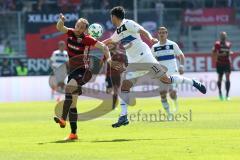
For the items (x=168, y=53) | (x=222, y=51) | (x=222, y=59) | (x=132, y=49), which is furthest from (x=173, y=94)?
(x=222, y=59)

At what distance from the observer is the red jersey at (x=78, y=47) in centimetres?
1517

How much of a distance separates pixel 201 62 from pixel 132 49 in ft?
72.3

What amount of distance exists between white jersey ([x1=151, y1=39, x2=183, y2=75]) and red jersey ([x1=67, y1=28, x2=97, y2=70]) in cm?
585

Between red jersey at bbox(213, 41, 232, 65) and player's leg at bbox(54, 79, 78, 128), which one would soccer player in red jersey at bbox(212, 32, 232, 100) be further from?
player's leg at bbox(54, 79, 78, 128)

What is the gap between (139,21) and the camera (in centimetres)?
3888

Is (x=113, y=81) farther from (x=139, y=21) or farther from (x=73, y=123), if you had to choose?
(x=73, y=123)

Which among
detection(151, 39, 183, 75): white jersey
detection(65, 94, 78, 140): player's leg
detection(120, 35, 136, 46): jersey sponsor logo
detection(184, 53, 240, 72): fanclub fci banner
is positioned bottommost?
detection(184, 53, 240, 72): fanclub fci banner

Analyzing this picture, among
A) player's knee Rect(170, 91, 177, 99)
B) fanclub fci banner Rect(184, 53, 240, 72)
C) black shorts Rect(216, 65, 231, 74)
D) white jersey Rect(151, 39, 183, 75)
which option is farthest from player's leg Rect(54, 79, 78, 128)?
fanclub fci banner Rect(184, 53, 240, 72)

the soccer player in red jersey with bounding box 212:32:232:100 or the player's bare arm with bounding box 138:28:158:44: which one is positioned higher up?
the player's bare arm with bounding box 138:28:158:44

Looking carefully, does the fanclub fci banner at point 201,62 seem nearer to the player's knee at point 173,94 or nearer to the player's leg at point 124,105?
the player's knee at point 173,94

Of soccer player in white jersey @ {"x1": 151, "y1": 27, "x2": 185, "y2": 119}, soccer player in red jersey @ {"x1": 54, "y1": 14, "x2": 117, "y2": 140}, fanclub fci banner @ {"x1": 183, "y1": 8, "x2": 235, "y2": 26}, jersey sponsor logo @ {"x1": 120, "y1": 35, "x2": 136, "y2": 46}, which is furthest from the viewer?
fanclub fci banner @ {"x1": 183, "y1": 8, "x2": 235, "y2": 26}

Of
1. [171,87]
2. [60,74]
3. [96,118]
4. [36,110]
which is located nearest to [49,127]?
[96,118]

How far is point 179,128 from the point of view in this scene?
17.2m

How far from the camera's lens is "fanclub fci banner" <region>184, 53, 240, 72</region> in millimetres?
38375
